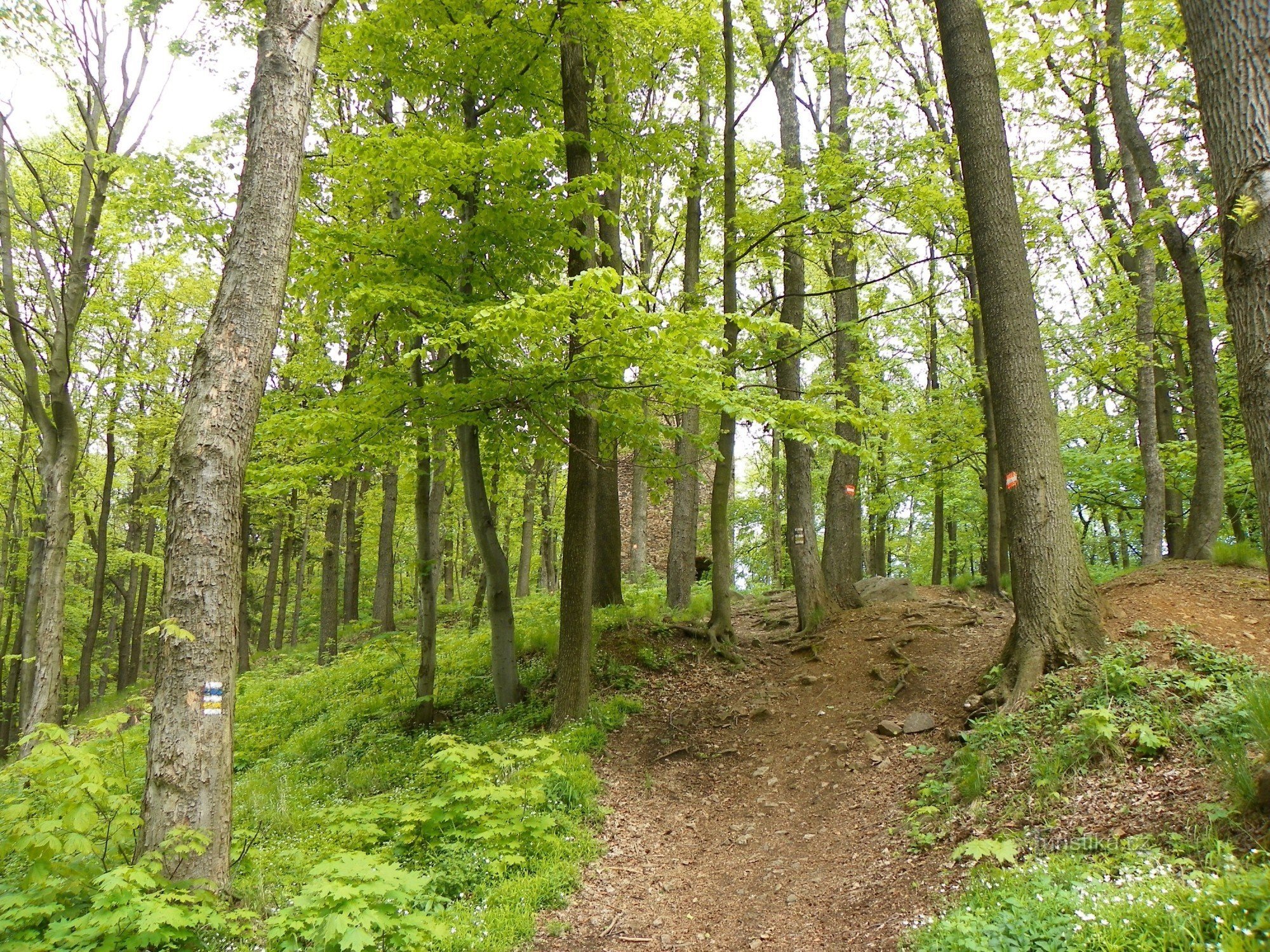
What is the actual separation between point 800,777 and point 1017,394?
14.5ft

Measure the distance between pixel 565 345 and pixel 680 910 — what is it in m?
5.71

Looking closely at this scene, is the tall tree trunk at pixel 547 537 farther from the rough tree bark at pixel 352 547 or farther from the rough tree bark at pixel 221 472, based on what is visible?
the rough tree bark at pixel 221 472

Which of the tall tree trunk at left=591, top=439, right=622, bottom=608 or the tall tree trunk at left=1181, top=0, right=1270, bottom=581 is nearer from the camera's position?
the tall tree trunk at left=1181, top=0, right=1270, bottom=581

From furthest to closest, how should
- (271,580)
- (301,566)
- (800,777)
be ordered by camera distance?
(301,566) → (271,580) → (800,777)

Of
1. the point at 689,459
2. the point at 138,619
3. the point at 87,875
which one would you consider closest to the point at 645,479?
the point at 689,459

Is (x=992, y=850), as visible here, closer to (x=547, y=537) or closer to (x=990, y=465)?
(x=990, y=465)

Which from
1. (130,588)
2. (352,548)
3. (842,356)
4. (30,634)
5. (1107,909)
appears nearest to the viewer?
(1107,909)

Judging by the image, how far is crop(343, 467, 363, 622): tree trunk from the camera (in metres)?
18.7

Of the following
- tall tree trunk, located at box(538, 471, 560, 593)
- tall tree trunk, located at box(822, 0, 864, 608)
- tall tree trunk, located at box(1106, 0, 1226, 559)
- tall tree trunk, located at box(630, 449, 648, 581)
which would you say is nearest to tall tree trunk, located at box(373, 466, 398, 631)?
tall tree trunk, located at box(538, 471, 560, 593)

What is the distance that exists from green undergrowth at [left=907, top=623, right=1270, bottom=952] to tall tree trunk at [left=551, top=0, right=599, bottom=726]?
3952 millimetres

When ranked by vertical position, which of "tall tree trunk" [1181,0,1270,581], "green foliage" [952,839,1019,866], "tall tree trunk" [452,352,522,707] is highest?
"tall tree trunk" [1181,0,1270,581]

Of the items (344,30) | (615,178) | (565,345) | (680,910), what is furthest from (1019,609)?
(344,30)

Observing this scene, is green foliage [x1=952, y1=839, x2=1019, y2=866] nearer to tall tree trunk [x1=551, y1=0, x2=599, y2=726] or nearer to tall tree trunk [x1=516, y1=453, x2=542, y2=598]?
tall tree trunk [x1=551, y1=0, x2=599, y2=726]

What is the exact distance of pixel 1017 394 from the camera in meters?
6.33
